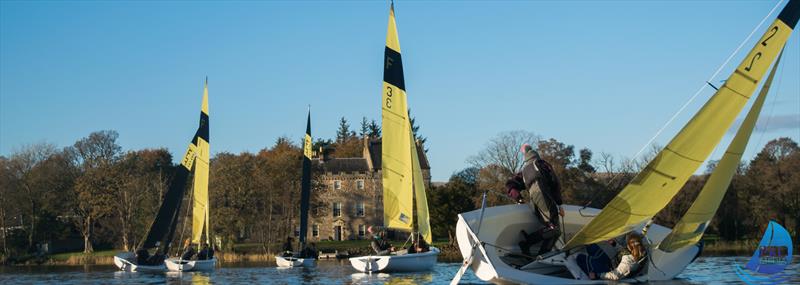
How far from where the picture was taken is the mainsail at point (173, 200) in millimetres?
40250

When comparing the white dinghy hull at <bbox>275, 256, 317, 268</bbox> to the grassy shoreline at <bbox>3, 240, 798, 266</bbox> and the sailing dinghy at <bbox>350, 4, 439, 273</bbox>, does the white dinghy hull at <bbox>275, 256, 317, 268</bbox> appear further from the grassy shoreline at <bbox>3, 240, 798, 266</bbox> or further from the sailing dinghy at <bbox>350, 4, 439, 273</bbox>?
the grassy shoreline at <bbox>3, 240, 798, 266</bbox>

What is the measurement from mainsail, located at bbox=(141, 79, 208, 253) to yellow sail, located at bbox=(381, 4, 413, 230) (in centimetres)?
1310

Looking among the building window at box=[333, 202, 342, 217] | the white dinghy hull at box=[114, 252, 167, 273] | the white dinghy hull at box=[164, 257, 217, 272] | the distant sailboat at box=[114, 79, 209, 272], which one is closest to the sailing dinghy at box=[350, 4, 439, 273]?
the white dinghy hull at box=[164, 257, 217, 272]

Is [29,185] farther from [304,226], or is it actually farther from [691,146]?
[691,146]

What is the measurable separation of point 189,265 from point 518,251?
20.8 metres

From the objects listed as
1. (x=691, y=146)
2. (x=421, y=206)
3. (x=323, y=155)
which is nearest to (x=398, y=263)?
(x=421, y=206)

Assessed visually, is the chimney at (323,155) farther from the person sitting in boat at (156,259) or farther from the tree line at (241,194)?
the person sitting in boat at (156,259)

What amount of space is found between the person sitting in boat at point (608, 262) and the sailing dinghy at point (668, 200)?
0.43ft

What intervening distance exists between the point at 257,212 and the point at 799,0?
53095mm

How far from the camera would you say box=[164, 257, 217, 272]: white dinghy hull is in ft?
117

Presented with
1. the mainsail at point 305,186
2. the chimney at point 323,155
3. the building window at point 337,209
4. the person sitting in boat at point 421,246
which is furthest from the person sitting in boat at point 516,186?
the building window at point 337,209

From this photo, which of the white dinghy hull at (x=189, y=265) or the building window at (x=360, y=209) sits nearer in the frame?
the white dinghy hull at (x=189, y=265)

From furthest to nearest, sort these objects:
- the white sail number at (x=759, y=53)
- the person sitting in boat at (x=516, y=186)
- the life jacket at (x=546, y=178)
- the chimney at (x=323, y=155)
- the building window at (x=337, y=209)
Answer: the chimney at (x=323, y=155)
the building window at (x=337, y=209)
the person sitting in boat at (x=516, y=186)
the life jacket at (x=546, y=178)
the white sail number at (x=759, y=53)

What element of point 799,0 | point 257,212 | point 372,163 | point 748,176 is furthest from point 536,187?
point 372,163
